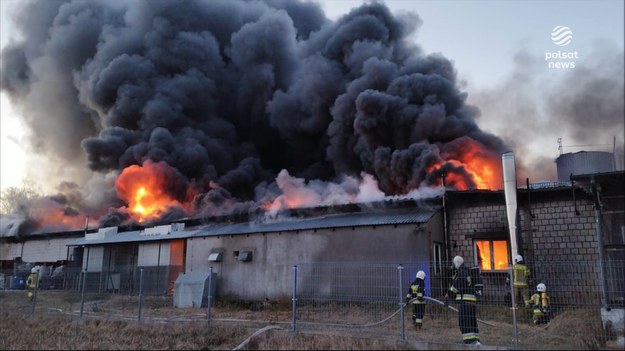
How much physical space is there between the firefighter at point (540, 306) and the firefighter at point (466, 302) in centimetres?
316

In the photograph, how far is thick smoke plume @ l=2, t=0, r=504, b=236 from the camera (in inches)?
1319

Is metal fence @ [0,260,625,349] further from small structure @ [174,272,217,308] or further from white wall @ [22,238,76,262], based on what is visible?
white wall @ [22,238,76,262]

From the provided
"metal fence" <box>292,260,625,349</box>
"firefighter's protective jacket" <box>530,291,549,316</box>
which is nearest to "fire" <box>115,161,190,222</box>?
"metal fence" <box>292,260,625,349</box>

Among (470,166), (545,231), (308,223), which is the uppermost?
(470,166)

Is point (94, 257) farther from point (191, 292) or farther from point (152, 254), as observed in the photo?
point (191, 292)

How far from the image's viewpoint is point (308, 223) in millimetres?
19422

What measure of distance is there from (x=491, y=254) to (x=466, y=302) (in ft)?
29.0

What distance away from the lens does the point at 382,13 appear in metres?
42.7

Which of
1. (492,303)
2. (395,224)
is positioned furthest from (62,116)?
(492,303)

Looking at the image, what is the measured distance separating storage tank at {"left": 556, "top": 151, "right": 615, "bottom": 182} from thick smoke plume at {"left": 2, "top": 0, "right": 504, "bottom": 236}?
7954 millimetres

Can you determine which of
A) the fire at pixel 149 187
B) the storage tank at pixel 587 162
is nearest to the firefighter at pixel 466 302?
the storage tank at pixel 587 162

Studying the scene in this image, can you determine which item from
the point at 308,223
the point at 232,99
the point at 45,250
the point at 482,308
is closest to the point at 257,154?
the point at 232,99

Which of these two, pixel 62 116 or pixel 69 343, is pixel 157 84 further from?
pixel 69 343

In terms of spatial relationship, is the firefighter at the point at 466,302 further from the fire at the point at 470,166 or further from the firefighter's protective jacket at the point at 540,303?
the fire at the point at 470,166
